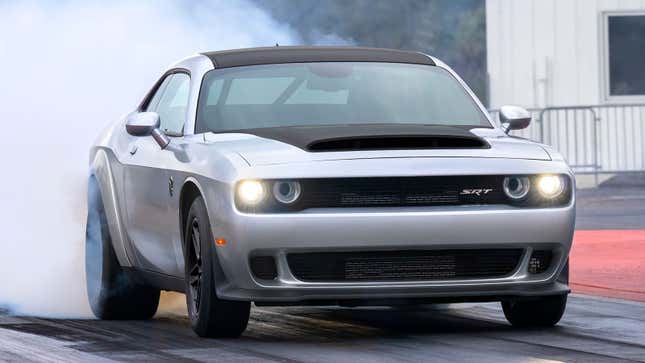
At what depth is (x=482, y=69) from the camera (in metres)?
67.4

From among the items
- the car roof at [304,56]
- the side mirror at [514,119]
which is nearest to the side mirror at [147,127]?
the car roof at [304,56]

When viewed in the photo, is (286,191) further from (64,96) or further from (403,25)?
(403,25)

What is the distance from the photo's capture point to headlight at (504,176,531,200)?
9.18 m

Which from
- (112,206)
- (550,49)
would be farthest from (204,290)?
(550,49)

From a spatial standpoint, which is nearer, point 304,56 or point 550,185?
point 550,185

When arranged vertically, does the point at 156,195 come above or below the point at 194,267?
above

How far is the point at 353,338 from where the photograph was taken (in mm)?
9461

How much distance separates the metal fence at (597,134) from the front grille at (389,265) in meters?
15.9

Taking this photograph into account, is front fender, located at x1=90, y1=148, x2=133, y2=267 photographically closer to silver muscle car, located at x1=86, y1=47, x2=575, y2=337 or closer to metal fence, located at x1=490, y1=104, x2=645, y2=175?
silver muscle car, located at x1=86, y1=47, x2=575, y2=337

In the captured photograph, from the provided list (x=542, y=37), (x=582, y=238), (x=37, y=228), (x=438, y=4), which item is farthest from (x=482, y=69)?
(x=37, y=228)

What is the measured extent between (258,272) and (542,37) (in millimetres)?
16849

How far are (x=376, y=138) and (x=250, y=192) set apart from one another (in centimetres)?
70

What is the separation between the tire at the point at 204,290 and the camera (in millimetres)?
9203

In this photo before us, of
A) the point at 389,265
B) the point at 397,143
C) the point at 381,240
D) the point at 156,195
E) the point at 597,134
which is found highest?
the point at 397,143
